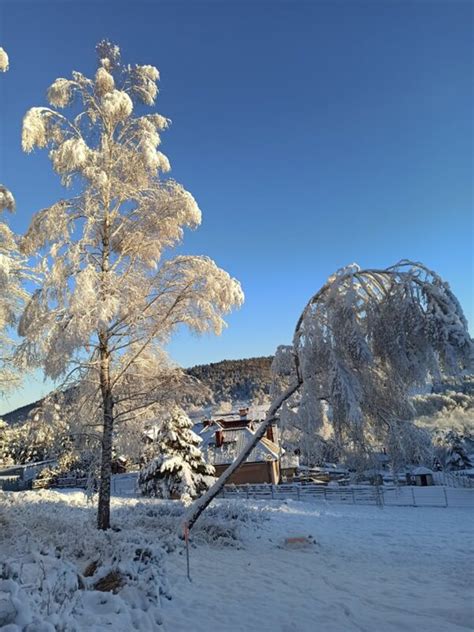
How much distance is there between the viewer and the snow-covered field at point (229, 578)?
5.43 meters

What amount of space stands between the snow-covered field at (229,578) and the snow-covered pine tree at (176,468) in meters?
7.68

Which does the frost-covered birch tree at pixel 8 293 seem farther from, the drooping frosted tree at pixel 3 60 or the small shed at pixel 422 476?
the small shed at pixel 422 476

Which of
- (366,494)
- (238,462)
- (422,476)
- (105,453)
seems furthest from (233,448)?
(105,453)

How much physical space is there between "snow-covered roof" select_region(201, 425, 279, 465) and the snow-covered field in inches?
769

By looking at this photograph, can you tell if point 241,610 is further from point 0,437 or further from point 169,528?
point 0,437

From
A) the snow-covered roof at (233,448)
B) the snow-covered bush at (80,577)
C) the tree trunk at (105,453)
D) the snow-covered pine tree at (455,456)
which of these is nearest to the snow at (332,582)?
the snow-covered bush at (80,577)

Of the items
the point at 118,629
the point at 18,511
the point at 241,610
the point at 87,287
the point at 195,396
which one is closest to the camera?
the point at 118,629

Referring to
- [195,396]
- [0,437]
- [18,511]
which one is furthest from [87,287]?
[0,437]

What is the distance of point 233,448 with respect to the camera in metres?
34.8

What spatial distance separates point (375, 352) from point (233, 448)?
27.9 metres

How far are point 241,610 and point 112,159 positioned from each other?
37.7ft

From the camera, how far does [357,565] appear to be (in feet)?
32.6

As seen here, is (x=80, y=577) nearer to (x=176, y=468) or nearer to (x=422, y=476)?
(x=176, y=468)

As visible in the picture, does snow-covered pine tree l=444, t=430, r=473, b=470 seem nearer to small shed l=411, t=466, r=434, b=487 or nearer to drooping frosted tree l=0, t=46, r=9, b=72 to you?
small shed l=411, t=466, r=434, b=487
